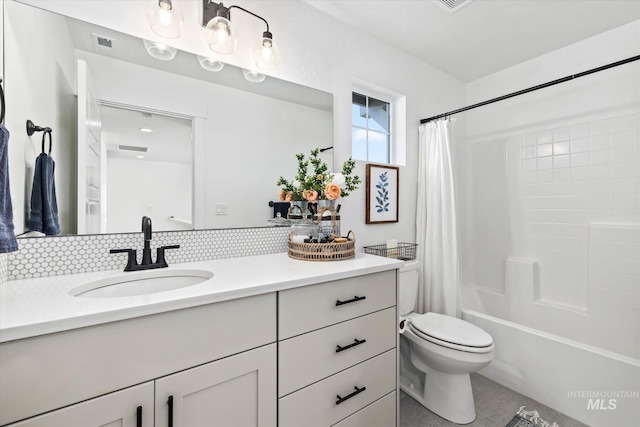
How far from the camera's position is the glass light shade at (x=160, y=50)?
4.19 feet

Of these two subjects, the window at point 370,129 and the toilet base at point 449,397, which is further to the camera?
the window at point 370,129

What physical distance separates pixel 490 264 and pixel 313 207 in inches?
74.5

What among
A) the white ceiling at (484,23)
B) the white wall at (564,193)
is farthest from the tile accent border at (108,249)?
the white wall at (564,193)

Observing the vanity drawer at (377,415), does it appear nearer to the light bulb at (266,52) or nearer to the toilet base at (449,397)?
the toilet base at (449,397)

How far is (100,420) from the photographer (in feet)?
2.36

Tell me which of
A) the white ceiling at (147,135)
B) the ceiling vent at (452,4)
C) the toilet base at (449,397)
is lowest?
the toilet base at (449,397)

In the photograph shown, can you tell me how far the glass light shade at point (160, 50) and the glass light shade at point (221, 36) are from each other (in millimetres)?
179

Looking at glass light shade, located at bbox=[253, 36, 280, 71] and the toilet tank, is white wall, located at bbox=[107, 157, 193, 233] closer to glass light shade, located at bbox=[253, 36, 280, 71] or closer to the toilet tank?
glass light shade, located at bbox=[253, 36, 280, 71]

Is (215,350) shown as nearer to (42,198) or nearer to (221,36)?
(42,198)

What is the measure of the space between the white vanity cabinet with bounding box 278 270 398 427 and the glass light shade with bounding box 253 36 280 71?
1201 millimetres

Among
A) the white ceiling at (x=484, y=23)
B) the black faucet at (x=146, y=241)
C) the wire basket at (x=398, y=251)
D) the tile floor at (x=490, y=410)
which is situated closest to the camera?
the black faucet at (x=146, y=241)

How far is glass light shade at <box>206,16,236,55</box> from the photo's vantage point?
1329 mm

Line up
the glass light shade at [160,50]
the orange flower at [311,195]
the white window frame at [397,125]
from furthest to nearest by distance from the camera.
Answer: the white window frame at [397,125] → the orange flower at [311,195] → the glass light shade at [160,50]

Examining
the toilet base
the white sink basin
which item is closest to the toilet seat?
the toilet base
